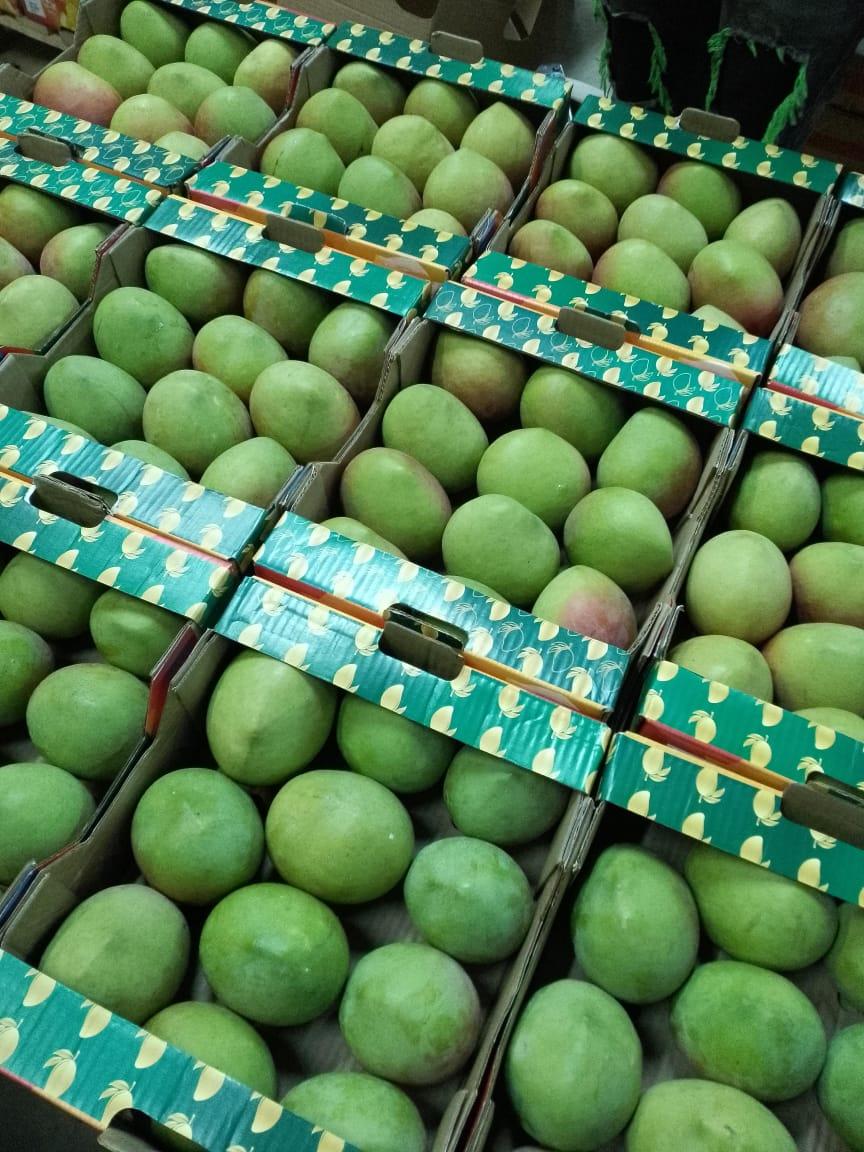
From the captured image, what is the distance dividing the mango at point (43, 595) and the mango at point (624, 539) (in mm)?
609

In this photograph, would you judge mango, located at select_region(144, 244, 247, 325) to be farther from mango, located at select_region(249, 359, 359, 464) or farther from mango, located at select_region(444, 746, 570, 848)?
mango, located at select_region(444, 746, 570, 848)

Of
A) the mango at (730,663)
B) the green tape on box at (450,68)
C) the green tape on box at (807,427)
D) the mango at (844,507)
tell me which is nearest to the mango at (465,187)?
the green tape on box at (450,68)

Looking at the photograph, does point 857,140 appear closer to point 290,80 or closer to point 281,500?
point 290,80

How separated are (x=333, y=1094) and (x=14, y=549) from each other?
2.37 ft

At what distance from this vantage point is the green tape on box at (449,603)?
2.97 feet

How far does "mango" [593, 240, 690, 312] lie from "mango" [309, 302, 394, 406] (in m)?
0.37

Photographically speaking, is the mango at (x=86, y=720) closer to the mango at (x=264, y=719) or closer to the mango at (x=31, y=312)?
the mango at (x=264, y=719)

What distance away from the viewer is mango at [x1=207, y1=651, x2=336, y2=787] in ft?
3.06

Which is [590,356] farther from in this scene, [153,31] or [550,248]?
[153,31]

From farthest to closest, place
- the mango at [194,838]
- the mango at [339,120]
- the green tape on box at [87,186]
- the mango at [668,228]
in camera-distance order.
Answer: the mango at [339,120] → the mango at [668,228] → the green tape on box at [87,186] → the mango at [194,838]

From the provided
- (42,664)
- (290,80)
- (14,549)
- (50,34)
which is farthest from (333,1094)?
(50,34)

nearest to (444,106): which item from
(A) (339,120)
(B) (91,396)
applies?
(A) (339,120)

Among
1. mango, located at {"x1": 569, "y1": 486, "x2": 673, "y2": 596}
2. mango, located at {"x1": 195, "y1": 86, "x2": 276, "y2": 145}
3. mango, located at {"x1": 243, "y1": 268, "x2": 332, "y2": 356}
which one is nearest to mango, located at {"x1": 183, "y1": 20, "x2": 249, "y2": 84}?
mango, located at {"x1": 195, "y1": 86, "x2": 276, "y2": 145}

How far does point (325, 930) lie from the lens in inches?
33.9
